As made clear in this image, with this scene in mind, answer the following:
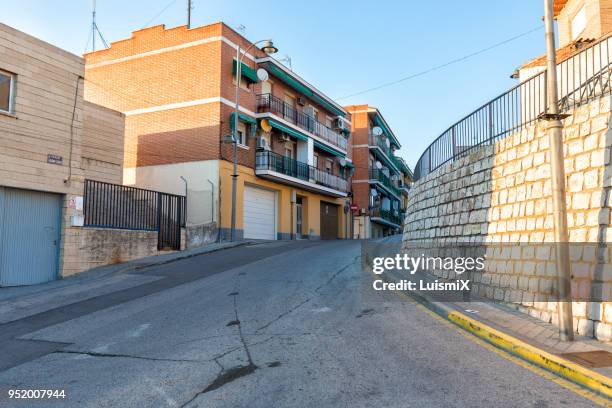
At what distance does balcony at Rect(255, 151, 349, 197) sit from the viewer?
27031 millimetres

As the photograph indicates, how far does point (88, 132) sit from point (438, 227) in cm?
1350

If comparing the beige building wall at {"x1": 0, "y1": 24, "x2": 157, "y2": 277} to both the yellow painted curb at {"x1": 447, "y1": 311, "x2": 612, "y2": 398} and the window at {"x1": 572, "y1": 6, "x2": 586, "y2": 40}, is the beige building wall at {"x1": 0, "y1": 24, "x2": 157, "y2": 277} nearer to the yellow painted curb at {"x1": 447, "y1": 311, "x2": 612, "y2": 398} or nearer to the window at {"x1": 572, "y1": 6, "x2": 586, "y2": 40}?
the yellow painted curb at {"x1": 447, "y1": 311, "x2": 612, "y2": 398}

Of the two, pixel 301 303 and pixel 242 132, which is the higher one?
pixel 242 132

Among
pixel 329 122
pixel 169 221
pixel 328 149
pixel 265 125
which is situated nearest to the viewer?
pixel 169 221

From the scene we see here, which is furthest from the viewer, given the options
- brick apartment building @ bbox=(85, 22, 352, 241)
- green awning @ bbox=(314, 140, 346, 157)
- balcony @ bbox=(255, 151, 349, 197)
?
green awning @ bbox=(314, 140, 346, 157)

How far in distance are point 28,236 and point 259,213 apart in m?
15.5

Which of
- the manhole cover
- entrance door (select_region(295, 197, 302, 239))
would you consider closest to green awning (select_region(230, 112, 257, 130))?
entrance door (select_region(295, 197, 302, 239))

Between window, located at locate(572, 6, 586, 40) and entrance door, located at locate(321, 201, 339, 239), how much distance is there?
22.2 meters

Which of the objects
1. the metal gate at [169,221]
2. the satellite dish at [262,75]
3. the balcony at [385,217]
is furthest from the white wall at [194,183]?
the balcony at [385,217]

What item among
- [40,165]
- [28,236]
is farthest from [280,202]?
[28,236]

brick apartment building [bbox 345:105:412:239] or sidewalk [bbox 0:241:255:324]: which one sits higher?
brick apartment building [bbox 345:105:412:239]

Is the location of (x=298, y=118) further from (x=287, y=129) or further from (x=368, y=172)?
(x=368, y=172)

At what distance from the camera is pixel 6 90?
12930 mm

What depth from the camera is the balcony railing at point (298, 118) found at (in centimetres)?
2755
